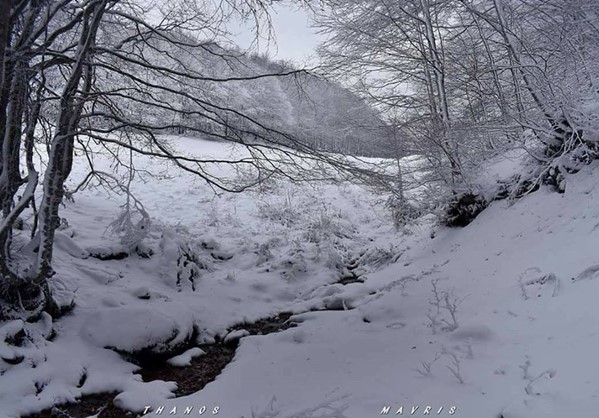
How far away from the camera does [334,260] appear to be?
7645 mm

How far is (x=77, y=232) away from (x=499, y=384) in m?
6.32

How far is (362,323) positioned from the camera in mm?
4156

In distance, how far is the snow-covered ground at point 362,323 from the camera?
2211 millimetres

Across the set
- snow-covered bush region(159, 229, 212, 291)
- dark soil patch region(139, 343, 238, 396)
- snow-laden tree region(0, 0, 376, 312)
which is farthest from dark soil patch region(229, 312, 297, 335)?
snow-laden tree region(0, 0, 376, 312)

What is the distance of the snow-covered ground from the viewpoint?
2211 mm

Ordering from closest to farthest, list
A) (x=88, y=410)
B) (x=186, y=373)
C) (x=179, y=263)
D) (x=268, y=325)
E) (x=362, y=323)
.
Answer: (x=88, y=410), (x=186, y=373), (x=362, y=323), (x=268, y=325), (x=179, y=263)

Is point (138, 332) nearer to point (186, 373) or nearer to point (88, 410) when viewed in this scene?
point (186, 373)

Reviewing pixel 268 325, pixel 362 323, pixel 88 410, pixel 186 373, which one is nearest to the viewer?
pixel 88 410

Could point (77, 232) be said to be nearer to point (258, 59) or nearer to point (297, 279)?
point (297, 279)

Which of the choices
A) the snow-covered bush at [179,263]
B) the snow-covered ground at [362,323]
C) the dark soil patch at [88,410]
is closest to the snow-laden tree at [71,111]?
the snow-covered ground at [362,323]

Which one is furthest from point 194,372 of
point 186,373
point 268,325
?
point 268,325

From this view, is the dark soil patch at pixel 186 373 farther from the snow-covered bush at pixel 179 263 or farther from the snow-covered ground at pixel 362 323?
the snow-covered bush at pixel 179 263

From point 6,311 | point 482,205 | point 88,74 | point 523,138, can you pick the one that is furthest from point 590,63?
point 6,311

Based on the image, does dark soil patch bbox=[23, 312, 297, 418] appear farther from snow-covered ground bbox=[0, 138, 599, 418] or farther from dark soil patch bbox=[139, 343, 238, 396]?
snow-covered ground bbox=[0, 138, 599, 418]
